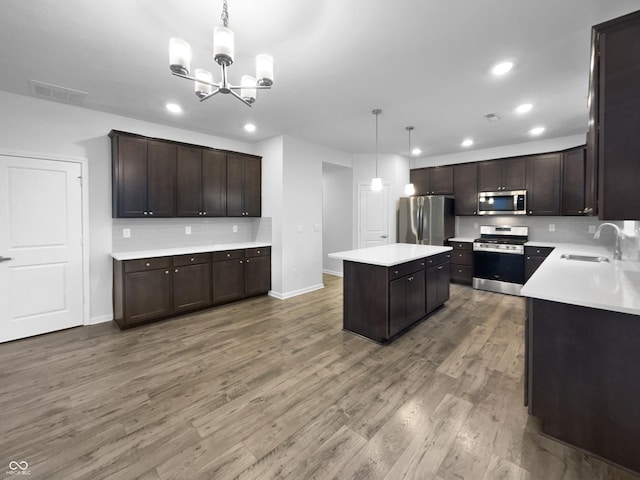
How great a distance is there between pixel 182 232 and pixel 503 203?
571cm

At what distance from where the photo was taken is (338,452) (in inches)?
65.4

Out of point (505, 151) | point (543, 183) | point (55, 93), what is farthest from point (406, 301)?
point (55, 93)

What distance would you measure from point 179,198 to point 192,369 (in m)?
2.51

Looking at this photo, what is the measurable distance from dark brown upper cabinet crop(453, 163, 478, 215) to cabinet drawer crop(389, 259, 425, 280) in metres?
2.91

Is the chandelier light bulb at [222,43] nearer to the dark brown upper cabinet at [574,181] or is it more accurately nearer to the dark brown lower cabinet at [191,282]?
the dark brown lower cabinet at [191,282]

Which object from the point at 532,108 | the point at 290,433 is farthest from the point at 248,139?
the point at 290,433

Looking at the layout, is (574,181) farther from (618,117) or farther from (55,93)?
(55,93)

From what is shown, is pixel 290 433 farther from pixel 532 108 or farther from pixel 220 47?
pixel 532 108

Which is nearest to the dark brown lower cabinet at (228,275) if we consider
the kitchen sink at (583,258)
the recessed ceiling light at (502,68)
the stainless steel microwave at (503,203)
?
the recessed ceiling light at (502,68)

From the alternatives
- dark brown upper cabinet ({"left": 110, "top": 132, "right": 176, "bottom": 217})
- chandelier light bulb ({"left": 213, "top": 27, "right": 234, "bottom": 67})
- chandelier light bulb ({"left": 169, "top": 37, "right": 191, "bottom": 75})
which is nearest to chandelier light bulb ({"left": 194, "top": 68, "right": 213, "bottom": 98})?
chandelier light bulb ({"left": 169, "top": 37, "right": 191, "bottom": 75})

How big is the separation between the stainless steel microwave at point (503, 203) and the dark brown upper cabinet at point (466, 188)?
13cm

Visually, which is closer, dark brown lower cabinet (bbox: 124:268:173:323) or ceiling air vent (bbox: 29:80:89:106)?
ceiling air vent (bbox: 29:80:89:106)

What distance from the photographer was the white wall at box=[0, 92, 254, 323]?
3.14 meters

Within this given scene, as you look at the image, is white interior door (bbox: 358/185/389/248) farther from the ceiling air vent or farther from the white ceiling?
the ceiling air vent
